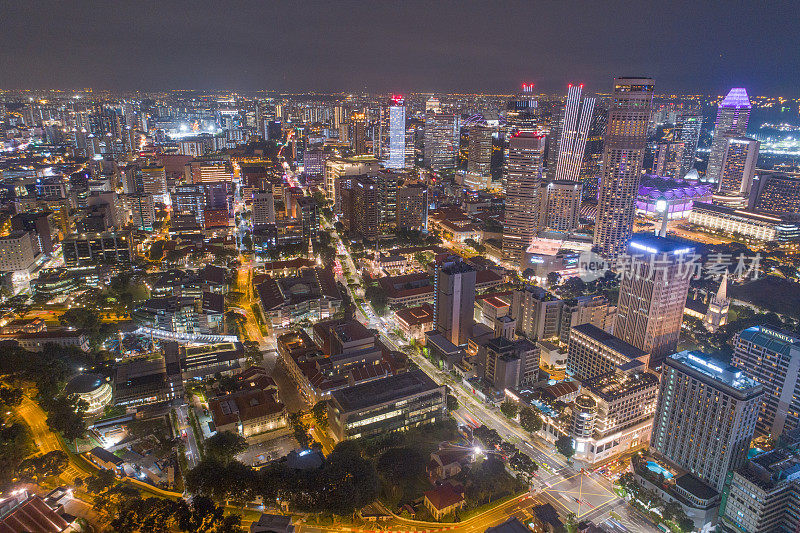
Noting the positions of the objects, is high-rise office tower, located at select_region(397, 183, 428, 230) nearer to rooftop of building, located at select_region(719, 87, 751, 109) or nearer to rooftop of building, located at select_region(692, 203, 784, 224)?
rooftop of building, located at select_region(692, 203, 784, 224)

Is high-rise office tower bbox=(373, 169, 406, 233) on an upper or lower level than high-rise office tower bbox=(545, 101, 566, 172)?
lower

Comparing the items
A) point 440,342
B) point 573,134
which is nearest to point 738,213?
point 573,134

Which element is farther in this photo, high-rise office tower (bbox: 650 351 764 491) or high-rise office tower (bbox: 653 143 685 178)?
high-rise office tower (bbox: 653 143 685 178)

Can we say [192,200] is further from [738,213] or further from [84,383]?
[738,213]

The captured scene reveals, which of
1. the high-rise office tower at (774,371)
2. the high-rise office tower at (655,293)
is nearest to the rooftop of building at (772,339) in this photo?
the high-rise office tower at (774,371)

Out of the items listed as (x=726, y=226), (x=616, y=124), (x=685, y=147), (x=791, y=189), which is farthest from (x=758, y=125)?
(x=616, y=124)

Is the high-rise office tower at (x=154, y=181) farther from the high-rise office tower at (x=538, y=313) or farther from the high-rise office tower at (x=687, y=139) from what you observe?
the high-rise office tower at (x=687, y=139)

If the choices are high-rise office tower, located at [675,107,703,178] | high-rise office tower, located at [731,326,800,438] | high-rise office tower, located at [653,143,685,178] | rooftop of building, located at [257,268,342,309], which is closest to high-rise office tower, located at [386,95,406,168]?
high-rise office tower, located at [653,143,685,178]
